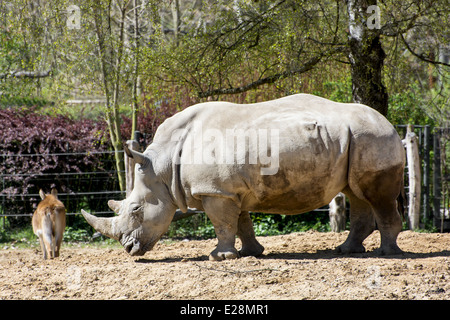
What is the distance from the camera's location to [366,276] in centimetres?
559

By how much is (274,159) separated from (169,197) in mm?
1313

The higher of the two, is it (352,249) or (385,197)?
(385,197)

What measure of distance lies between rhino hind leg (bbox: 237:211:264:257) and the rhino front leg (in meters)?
0.51

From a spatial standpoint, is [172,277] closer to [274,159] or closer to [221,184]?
[221,184]

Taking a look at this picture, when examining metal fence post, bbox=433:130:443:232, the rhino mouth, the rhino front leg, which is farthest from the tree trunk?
the rhino mouth

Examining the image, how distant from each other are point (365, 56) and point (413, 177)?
2.69 metres

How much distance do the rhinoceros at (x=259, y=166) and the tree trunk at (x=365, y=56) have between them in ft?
6.78

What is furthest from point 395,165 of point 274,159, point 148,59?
point 148,59

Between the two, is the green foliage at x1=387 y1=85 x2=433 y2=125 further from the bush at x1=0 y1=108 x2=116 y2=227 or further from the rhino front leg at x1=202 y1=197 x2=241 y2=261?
the rhino front leg at x1=202 y1=197 x2=241 y2=261

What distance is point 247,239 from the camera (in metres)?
7.31

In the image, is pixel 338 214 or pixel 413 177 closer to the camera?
pixel 338 214

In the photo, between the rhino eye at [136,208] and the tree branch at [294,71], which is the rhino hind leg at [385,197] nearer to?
the rhino eye at [136,208]

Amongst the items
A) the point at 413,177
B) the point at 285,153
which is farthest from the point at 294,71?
the point at 413,177

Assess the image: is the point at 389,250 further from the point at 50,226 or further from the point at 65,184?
the point at 65,184
